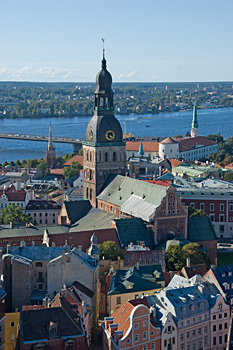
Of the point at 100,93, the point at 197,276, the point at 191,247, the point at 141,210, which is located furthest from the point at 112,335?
the point at 100,93

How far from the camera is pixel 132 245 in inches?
2125

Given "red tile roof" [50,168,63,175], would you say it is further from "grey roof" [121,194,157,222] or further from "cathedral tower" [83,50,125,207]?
"grey roof" [121,194,157,222]

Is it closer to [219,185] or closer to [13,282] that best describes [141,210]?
[13,282]

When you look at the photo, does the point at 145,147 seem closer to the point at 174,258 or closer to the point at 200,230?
the point at 200,230

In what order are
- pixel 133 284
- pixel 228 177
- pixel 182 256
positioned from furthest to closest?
pixel 228 177 < pixel 182 256 < pixel 133 284

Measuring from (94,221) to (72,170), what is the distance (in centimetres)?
4157

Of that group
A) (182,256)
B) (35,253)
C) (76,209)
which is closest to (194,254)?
(182,256)

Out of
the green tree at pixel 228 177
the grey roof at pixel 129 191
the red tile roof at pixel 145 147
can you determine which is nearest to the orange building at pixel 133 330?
the grey roof at pixel 129 191

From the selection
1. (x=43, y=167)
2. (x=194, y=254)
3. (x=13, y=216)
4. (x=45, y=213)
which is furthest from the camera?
(x=43, y=167)

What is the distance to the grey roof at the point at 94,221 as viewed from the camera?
5879 centimetres

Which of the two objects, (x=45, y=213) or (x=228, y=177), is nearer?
(x=45, y=213)

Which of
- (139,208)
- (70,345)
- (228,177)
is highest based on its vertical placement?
(139,208)

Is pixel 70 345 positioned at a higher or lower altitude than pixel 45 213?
higher

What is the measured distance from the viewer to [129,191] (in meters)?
61.2
